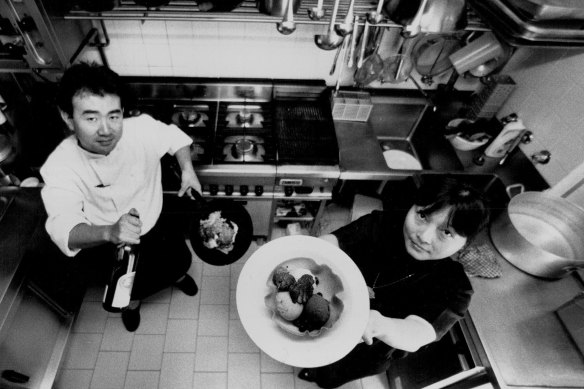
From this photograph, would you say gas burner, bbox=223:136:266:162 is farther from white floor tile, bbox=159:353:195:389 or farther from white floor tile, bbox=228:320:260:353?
white floor tile, bbox=159:353:195:389

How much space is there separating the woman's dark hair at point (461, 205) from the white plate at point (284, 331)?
13.5 inches

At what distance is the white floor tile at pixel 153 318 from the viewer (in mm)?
2045

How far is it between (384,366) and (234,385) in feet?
2.99

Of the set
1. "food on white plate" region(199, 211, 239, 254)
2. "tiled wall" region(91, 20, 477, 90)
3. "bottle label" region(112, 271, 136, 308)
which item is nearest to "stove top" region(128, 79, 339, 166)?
"tiled wall" region(91, 20, 477, 90)

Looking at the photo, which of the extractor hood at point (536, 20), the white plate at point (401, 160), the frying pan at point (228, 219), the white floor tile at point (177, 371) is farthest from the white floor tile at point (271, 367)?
the extractor hood at point (536, 20)

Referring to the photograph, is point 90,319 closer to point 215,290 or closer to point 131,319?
point 131,319

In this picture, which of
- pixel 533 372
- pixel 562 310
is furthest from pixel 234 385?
pixel 562 310

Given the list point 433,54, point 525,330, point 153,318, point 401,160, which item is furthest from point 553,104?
point 153,318

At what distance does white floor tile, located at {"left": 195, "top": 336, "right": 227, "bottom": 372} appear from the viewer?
1.94 metres

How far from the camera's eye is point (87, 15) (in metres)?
1.54

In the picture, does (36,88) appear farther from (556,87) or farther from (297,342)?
(556,87)

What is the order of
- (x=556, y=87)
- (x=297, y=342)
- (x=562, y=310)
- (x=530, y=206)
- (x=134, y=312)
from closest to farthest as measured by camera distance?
(x=297, y=342) < (x=562, y=310) < (x=530, y=206) < (x=556, y=87) < (x=134, y=312)

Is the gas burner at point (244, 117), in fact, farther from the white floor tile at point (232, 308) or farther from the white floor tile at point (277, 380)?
the white floor tile at point (277, 380)

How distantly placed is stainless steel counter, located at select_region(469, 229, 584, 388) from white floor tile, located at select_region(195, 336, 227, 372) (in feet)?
4.75
